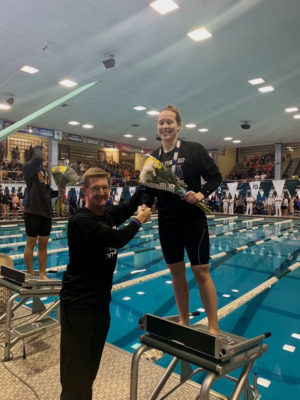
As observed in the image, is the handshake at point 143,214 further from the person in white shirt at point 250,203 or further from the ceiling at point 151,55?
the person in white shirt at point 250,203

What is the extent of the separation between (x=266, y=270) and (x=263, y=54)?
5.87 metres

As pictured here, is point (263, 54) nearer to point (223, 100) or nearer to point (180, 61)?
point (180, 61)

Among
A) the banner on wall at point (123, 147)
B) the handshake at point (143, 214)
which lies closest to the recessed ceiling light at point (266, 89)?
the handshake at point (143, 214)

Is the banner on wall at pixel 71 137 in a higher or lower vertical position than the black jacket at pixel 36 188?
higher

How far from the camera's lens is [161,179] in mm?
2057

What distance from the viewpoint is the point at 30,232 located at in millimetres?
3496

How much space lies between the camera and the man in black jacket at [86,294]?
1656 mm

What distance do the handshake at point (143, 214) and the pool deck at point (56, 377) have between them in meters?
1.21

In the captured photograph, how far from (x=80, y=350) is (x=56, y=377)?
0.86 meters

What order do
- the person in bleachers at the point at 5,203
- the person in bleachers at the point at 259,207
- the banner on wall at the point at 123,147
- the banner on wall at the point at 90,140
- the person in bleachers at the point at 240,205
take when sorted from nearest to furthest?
the person in bleachers at the point at 5,203 < the person in bleachers at the point at 259,207 < the person in bleachers at the point at 240,205 < the banner on wall at the point at 90,140 < the banner on wall at the point at 123,147

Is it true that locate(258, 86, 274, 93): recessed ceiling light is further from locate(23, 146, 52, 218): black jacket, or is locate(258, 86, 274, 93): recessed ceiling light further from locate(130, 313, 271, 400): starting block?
locate(130, 313, 271, 400): starting block

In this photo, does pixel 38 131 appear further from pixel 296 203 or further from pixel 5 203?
pixel 296 203

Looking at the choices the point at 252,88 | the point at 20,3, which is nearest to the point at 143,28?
the point at 20,3

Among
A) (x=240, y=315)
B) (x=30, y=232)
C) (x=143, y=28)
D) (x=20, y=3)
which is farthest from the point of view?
(x=143, y=28)
